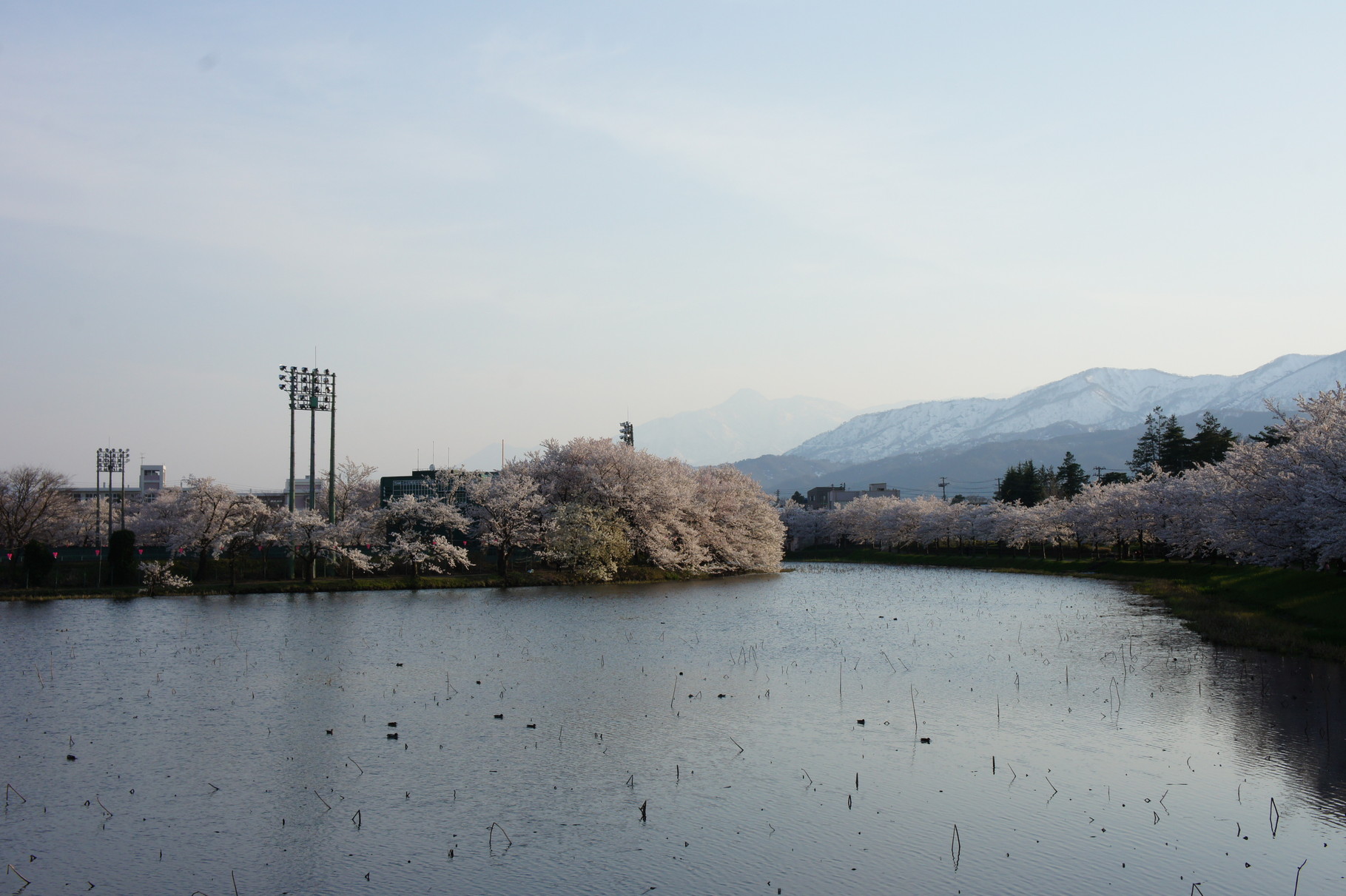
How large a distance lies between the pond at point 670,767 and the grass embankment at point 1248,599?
9.27ft

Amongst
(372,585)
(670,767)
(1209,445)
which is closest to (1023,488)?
(1209,445)

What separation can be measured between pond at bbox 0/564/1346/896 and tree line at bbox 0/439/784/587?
29.7 m

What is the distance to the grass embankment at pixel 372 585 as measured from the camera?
58.2 m

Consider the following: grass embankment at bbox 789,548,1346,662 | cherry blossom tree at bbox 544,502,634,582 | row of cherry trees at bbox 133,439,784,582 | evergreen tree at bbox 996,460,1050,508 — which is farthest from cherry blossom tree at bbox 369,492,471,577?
evergreen tree at bbox 996,460,1050,508

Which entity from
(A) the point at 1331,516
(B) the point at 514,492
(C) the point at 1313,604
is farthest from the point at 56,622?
(C) the point at 1313,604

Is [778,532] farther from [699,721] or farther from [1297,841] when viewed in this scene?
[1297,841]

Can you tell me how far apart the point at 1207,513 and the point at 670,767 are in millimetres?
51236

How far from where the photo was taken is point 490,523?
234 feet

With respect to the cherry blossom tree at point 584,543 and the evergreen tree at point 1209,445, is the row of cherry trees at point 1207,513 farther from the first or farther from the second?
the cherry blossom tree at point 584,543

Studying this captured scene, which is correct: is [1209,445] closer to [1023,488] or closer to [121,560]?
[1023,488]

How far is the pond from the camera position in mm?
14141

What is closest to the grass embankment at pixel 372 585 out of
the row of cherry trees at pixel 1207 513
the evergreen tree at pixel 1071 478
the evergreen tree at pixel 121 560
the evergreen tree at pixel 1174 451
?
the evergreen tree at pixel 121 560

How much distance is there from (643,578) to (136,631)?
40.0m

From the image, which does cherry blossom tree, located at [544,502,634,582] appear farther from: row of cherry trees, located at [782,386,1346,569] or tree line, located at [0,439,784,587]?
row of cherry trees, located at [782,386,1346,569]
